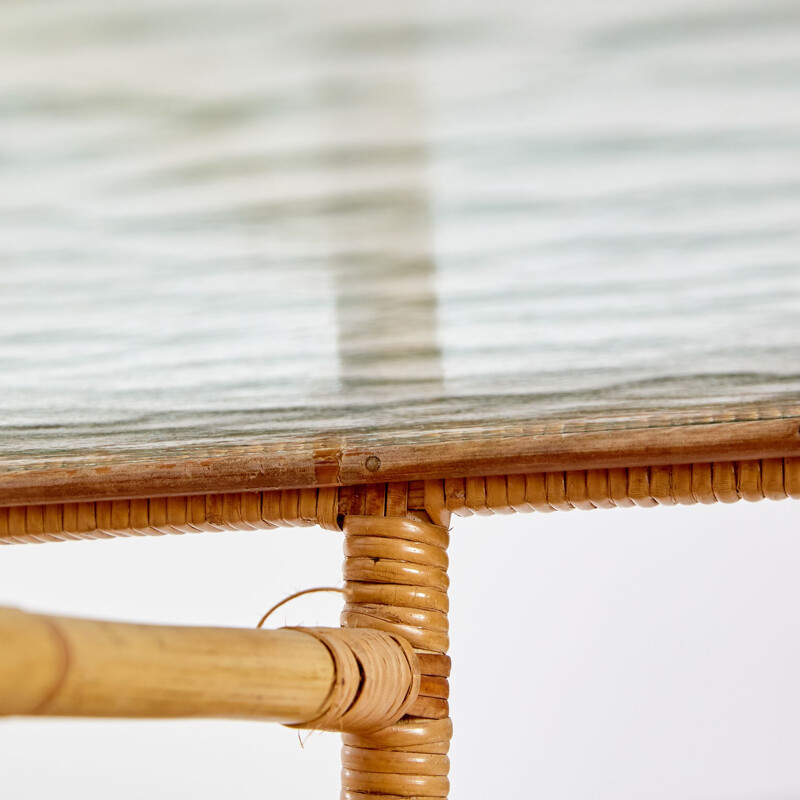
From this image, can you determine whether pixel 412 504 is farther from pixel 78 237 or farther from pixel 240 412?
pixel 78 237

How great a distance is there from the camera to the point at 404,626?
0.75 metres

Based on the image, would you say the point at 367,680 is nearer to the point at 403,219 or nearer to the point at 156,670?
the point at 156,670

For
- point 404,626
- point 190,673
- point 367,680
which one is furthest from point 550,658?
point 190,673

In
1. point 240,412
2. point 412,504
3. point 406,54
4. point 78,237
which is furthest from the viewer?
point 412,504

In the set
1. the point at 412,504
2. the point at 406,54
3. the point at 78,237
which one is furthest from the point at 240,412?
the point at 406,54

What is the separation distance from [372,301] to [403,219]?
0.30 ft

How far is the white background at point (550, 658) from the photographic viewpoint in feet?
2.88

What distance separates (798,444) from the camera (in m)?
0.70

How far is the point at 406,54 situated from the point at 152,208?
13cm

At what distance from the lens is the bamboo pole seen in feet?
1.23

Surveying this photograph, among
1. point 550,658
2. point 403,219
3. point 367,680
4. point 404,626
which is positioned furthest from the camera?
point 550,658

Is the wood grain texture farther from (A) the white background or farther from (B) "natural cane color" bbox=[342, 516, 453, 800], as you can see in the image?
(A) the white background

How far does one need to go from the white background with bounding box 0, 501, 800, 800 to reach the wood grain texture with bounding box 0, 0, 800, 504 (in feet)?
0.86

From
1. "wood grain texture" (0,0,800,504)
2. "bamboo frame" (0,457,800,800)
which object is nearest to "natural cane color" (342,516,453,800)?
"bamboo frame" (0,457,800,800)
